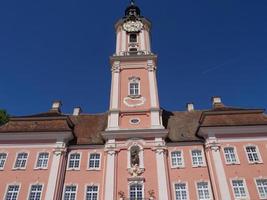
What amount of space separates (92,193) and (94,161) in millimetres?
3397

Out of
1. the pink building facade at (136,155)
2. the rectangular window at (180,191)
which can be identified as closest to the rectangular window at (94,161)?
the pink building facade at (136,155)

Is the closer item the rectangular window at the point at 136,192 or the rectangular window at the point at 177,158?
the rectangular window at the point at 136,192

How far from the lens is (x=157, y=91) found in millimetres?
34531

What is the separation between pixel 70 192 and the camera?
89.0ft

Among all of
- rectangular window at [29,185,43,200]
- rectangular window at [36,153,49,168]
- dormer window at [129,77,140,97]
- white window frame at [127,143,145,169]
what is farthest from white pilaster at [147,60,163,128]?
rectangular window at [29,185,43,200]

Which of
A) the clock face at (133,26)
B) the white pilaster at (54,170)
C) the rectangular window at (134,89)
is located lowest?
the white pilaster at (54,170)

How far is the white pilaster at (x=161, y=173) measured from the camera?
84.8ft

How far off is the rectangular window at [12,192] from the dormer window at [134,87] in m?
15.2

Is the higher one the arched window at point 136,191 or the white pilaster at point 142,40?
the white pilaster at point 142,40

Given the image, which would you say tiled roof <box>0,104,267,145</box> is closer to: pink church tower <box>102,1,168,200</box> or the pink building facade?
the pink building facade

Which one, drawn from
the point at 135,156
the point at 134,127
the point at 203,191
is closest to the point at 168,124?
the point at 134,127

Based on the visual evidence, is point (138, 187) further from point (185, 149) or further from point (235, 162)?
point (235, 162)

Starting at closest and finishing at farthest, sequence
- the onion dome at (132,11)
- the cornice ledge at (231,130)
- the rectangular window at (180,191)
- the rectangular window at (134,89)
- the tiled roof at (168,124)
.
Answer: the rectangular window at (180,191) → the cornice ledge at (231,130) → the tiled roof at (168,124) → the rectangular window at (134,89) → the onion dome at (132,11)

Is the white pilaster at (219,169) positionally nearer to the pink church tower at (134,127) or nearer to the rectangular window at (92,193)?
the pink church tower at (134,127)
